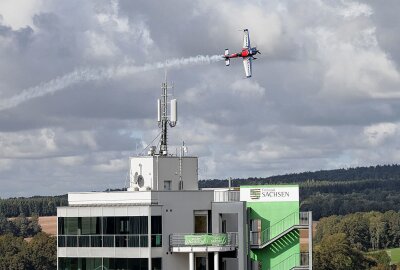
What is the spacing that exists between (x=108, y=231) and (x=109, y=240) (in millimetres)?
759

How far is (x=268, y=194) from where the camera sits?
106938 millimetres

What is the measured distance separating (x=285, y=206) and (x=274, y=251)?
409 centimetres

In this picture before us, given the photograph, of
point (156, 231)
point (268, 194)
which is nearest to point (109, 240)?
point (156, 231)

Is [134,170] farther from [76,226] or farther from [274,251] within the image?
[274,251]

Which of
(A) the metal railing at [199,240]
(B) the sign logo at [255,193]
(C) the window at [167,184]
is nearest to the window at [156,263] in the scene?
(A) the metal railing at [199,240]

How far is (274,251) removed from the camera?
107 metres

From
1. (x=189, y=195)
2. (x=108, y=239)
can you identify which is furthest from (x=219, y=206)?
(x=108, y=239)

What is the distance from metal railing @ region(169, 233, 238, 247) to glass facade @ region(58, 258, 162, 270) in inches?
84.9

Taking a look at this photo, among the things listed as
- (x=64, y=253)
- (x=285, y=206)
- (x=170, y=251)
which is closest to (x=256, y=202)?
(x=285, y=206)

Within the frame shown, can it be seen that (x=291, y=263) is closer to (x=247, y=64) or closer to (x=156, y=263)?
(x=156, y=263)

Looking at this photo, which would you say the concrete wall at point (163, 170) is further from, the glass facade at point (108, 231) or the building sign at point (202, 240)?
the building sign at point (202, 240)

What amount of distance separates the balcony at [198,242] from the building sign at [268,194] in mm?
5306

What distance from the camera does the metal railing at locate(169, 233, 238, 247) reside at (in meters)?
102

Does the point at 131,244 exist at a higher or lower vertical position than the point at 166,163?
lower
